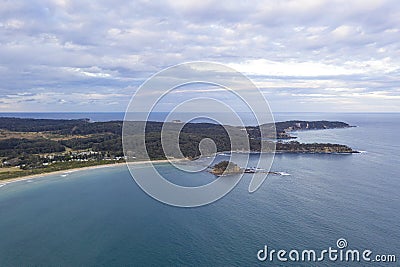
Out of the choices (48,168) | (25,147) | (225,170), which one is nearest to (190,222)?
(225,170)

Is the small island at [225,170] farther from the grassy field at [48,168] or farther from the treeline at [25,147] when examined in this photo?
the treeline at [25,147]

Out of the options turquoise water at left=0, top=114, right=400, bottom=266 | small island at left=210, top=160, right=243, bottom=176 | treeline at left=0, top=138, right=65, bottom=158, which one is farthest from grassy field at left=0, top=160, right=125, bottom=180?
small island at left=210, top=160, right=243, bottom=176

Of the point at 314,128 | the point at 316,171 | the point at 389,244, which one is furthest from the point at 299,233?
the point at 314,128

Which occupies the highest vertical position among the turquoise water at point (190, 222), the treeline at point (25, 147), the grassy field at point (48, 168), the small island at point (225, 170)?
the treeline at point (25, 147)

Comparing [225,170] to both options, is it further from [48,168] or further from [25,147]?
[25,147]

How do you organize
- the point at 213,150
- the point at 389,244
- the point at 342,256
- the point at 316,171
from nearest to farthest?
the point at 342,256
the point at 389,244
the point at 316,171
the point at 213,150

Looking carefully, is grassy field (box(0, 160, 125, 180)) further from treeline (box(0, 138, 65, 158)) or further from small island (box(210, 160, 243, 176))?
small island (box(210, 160, 243, 176))

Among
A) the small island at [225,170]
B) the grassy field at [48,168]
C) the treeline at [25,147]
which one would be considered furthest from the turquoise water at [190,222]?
the treeline at [25,147]

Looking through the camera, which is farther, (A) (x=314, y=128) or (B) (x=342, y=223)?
(A) (x=314, y=128)

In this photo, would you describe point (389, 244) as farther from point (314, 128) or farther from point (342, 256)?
point (314, 128)
